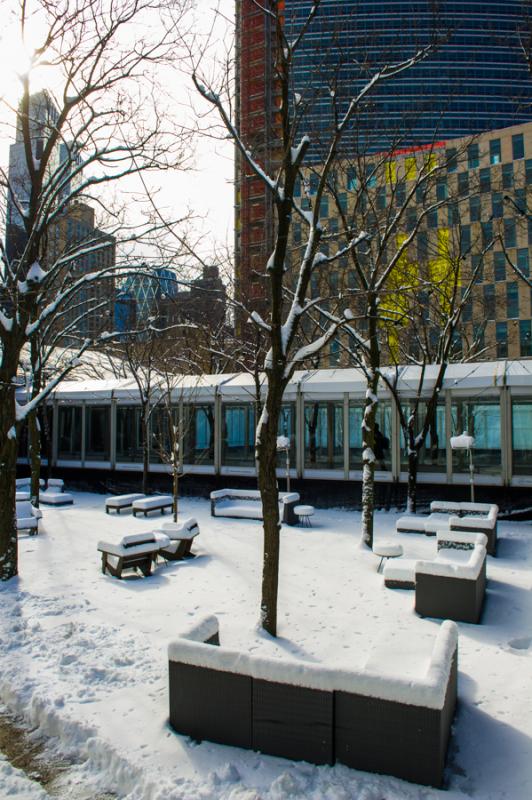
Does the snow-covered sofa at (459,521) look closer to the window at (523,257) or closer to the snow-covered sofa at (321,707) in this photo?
the snow-covered sofa at (321,707)

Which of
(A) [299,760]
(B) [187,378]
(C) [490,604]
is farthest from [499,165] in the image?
(A) [299,760]

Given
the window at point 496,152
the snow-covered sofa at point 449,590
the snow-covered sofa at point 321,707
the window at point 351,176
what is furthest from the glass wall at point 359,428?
the window at point 496,152

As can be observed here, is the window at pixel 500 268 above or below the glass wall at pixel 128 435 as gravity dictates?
above

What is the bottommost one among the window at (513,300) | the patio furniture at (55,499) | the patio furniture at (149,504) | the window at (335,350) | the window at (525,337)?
the patio furniture at (55,499)

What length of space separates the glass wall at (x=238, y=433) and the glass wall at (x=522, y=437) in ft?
25.6

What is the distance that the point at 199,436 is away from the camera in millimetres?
18750

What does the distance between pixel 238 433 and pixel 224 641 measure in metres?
12.4

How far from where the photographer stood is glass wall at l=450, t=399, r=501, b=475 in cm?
1460

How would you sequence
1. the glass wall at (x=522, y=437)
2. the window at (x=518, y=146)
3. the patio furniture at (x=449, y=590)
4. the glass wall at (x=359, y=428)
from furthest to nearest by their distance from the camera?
1. the window at (x=518, y=146)
2. the glass wall at (x=359, y=428)
3. the glass wall at (x=522, y=437)
4. the patio furniture at (x=449, y=590)

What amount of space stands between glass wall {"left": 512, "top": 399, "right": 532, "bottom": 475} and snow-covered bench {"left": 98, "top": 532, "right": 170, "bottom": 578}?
948cm

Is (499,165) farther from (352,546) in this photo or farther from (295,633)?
(295,633)

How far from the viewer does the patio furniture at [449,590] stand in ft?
22.2

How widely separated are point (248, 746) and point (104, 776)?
1004mm

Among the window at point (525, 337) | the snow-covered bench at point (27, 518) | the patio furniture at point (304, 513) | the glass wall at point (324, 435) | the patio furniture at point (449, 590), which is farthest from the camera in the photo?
the window at point (525, 337)
